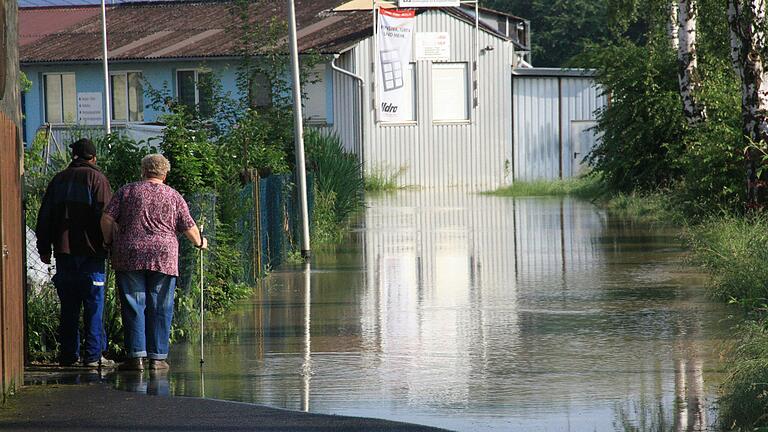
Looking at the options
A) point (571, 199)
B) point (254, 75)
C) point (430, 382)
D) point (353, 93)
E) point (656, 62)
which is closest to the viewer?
point (430, 382)

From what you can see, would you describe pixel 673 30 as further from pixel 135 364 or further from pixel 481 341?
pixel 135 364

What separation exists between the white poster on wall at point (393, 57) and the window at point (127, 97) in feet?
29.8

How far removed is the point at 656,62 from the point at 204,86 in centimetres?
1115

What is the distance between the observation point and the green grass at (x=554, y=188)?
108ft

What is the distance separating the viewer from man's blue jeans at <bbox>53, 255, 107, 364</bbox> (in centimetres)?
998

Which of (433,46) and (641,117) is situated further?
(433,46)

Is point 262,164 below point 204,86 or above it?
below

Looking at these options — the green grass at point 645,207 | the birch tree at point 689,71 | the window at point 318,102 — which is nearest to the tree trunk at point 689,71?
the birch tree at point 689,71

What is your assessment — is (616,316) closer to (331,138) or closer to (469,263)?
(469,263)

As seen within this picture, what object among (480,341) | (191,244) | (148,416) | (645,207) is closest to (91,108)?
(645,207)

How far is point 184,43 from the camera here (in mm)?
41031

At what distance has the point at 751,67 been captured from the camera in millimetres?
16938

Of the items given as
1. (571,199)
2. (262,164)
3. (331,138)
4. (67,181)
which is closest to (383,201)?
(571,199)

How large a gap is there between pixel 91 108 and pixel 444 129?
472 inches
